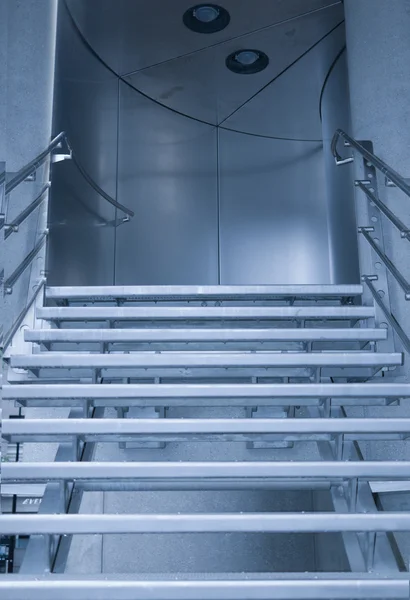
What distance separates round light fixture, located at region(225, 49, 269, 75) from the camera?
448cm

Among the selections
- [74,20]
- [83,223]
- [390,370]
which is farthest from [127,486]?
[74,20]

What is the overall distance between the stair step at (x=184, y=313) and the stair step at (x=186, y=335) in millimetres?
124

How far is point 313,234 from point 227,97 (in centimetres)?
117

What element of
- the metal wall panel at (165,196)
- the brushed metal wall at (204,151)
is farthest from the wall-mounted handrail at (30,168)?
the metal wall panel at (165,196)

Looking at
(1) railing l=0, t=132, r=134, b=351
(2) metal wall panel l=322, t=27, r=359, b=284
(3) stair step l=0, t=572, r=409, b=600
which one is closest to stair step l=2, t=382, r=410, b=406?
(1) railing l=0, t=132, r=134, b=351

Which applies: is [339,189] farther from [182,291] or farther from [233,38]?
[182,291]

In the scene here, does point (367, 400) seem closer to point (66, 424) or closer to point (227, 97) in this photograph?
point (66, 424)

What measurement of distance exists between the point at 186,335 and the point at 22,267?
0.51 m

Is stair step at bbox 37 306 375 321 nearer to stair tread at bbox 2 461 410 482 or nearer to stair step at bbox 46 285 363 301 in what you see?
stair step at bbox 46 285 363 301

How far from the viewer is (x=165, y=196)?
4.84m

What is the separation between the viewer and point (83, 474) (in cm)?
150

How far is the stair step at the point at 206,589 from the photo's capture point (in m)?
1.27

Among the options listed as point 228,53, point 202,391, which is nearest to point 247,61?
point 228,53

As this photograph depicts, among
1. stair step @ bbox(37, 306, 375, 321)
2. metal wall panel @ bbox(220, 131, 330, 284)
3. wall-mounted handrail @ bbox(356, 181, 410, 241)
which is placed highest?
metal wall panel @ bbox(220, 131, 330, 284)
